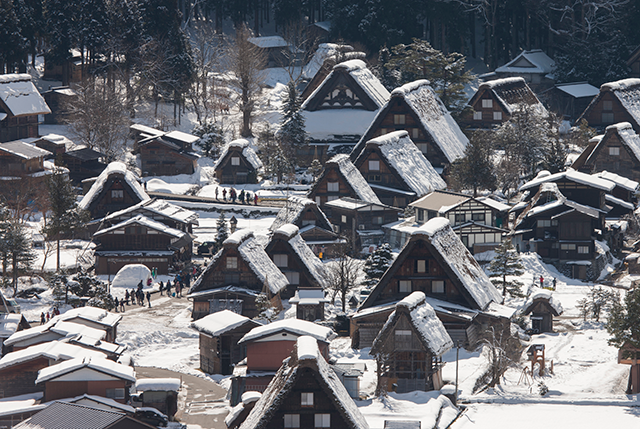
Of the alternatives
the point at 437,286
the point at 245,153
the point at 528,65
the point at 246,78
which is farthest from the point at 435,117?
the point at 437,286

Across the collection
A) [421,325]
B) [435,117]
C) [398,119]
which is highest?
[435,117]

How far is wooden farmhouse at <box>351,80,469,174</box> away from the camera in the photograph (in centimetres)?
8006

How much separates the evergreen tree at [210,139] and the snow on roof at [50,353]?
1813 inches

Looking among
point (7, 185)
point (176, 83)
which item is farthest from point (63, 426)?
point (176, 83)

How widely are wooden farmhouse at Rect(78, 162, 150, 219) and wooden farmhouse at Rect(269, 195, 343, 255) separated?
1024 centimetres

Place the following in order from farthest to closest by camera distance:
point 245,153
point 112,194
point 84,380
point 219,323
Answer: point 245,153 → point 112,194 → point 219,323 → point 84,380

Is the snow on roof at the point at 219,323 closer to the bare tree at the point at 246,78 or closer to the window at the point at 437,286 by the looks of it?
the window at the point at 437,286

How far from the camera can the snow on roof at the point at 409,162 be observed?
7412cm

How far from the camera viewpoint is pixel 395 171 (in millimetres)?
74125

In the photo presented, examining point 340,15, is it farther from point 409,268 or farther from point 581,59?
point 409,268

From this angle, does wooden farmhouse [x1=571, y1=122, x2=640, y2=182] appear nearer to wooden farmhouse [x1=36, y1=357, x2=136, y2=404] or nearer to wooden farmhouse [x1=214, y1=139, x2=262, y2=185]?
wooden farmhouse [x1=214, y1=139, x2=262, y2=185]

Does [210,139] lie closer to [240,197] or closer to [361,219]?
[240,197]

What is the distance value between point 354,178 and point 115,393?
3451cm

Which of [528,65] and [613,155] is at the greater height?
[528,65]
